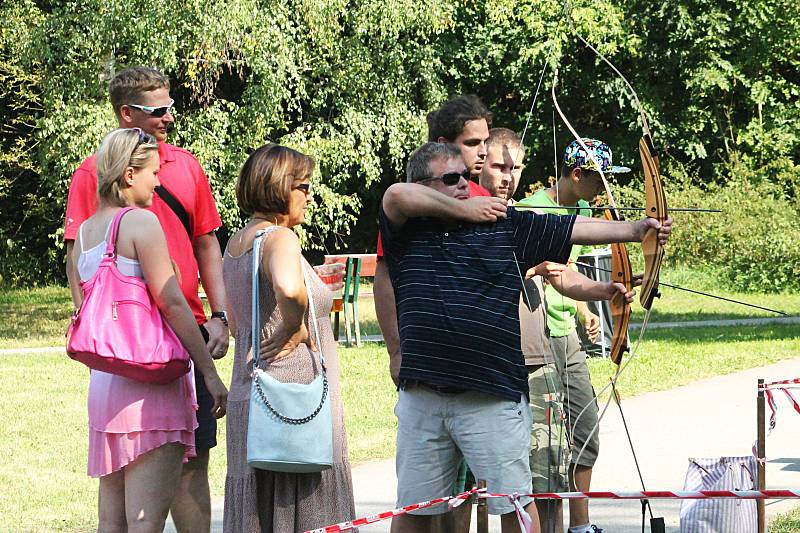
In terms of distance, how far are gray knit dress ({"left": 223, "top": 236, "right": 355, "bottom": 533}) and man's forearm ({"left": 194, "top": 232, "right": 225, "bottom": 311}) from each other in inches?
13.2

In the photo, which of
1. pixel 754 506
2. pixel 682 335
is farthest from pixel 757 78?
→ pixel 754 506

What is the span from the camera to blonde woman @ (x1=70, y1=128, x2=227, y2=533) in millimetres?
4078

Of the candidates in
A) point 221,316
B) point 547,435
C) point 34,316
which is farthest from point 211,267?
point 34,316

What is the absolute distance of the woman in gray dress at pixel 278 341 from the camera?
4359 millimetres

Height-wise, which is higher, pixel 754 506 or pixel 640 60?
pixel 640 60

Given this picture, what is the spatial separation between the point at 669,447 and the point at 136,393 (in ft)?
16.8

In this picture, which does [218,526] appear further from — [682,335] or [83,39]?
[83,39]

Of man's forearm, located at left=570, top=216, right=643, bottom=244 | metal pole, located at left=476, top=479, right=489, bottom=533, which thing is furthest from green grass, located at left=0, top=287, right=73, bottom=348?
man's forearm, located at left=570, top=216, right=643, bottom=244

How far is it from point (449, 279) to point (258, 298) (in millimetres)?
759

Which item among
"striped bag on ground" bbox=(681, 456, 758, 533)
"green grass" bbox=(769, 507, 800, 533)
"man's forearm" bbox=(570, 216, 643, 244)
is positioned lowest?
"green grass" bbox=(769, 507, 800, 533)

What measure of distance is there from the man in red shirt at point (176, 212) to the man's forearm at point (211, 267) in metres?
0.06

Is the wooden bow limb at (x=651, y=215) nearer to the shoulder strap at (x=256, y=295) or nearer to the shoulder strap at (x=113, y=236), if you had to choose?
the shoulder strap at (x=256, y=295)

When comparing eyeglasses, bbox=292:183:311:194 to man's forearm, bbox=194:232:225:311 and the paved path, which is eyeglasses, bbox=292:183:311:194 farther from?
the paved path

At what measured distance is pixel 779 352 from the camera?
13859 mm
